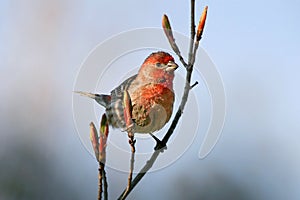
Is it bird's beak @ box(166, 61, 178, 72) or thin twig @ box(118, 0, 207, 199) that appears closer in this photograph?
thin twig @ box(118, 0, 207, 199)

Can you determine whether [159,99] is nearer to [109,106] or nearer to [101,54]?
[109,106]

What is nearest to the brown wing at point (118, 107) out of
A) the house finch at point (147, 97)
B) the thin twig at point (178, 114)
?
the house finch at point (147, 97)

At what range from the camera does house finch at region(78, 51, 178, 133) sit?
2.59 meters

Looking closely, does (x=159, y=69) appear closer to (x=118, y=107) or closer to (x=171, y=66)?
(x=171, y=66)

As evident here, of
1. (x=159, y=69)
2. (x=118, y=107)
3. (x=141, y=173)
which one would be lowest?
(x=141, y=173)

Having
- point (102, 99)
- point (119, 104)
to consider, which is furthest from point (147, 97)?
point (102, 99)

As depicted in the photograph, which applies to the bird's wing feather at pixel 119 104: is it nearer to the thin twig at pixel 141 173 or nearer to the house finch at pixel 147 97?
the house finch at pixel 147 97

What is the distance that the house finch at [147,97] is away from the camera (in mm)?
2588

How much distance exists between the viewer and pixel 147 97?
2.68 m

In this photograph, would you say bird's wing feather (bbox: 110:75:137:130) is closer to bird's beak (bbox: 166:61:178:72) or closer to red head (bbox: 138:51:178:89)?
red head (bbox: 138:51:178:89)

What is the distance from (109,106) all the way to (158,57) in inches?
15.4

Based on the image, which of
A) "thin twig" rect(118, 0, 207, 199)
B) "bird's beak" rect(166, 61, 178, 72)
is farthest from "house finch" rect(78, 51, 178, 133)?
"thin twig" rect(118, 0, 207, 199)

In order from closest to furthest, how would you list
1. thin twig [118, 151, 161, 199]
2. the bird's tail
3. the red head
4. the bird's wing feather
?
thin twig [118, 151, 161, 199] → the bird's wing feather → the bird's tail → the red head

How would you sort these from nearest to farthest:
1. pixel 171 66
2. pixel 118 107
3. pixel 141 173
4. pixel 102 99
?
pixel 141 173 < pixel 118 107 < pixel 102 99 < pixel 171 66
